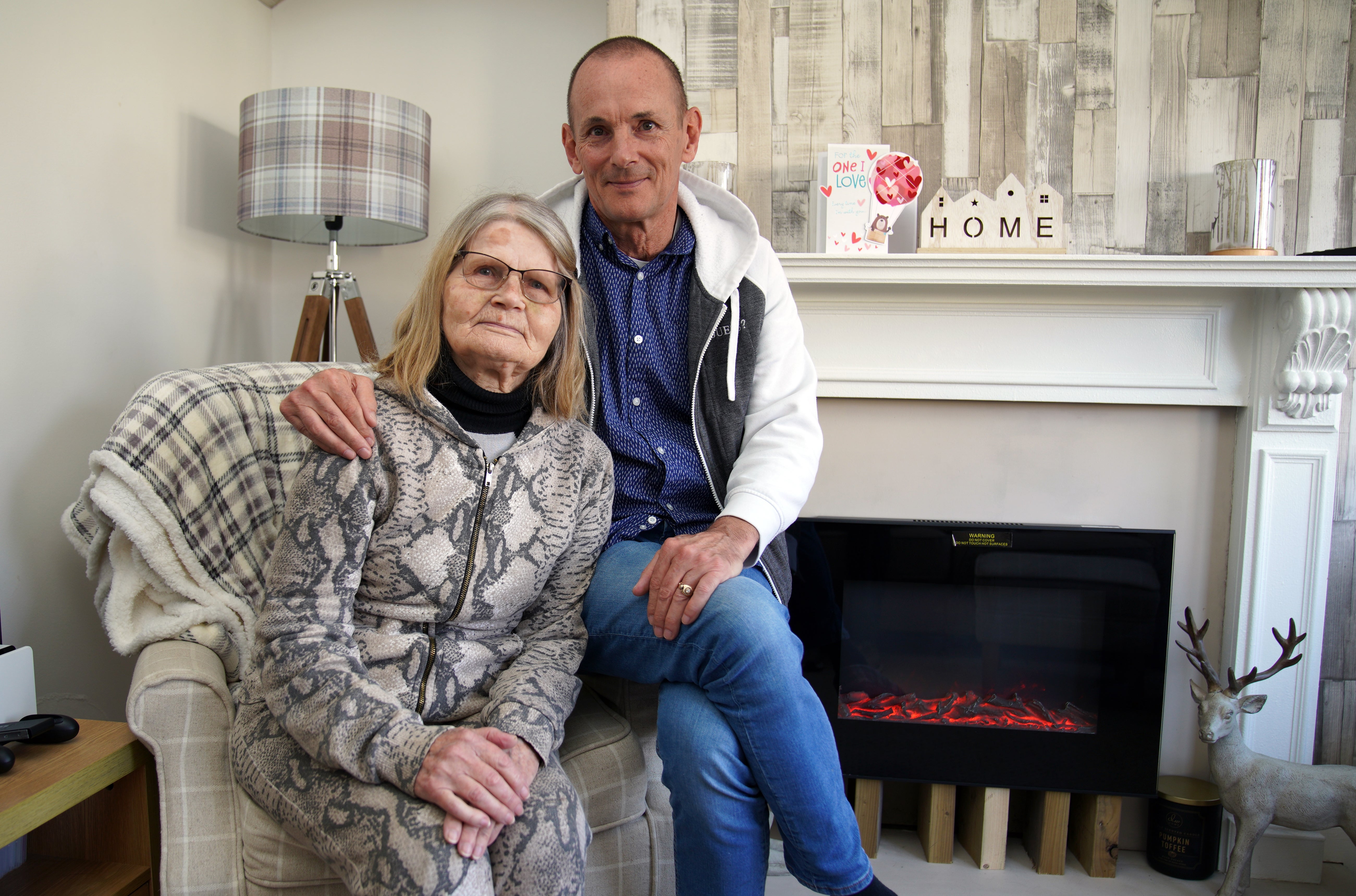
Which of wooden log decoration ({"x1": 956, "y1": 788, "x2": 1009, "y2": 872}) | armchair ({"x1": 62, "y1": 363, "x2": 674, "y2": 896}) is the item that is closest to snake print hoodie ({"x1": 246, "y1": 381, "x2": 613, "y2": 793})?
armchair ({"x1": 62, "y1": 363, "x2": 674, "y2": 896})

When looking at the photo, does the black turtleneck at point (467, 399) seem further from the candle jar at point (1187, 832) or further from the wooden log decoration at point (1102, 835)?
the candle jar at point (1187, 832)

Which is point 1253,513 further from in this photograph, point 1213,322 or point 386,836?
point 386,836

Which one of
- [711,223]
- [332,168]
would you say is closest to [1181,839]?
[711,223]

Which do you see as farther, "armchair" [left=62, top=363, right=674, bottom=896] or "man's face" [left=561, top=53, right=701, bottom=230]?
"man's face" [left=561, top=53, right=701, bottom=230]

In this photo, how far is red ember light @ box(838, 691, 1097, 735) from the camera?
72.0 inches

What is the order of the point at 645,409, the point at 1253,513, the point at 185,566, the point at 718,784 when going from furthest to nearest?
the point at 1253,513 → the point at 645,409 → the point at 185,566 → the point at 718,784

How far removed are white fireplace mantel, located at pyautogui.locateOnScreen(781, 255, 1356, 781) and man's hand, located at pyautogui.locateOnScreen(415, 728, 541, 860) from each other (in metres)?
1.24

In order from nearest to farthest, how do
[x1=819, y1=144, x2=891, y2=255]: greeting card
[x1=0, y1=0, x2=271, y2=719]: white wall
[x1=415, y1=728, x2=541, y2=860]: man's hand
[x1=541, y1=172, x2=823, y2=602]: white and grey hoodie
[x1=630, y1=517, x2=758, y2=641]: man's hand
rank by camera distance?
1. [x1=415, y1=728, x2=541, y2=860]: man's hand
2. [x1=630, y1=517, x2=758, y2=641]: man's hand
3. [x1=541, y1=172, x2=823, y2=602]: white and grey hoodie
4. [x1=0, y1=0, x2=271, y2=719]: white wall
5. [x1=819, y1=144, x2=891, y2=255]: greeting card

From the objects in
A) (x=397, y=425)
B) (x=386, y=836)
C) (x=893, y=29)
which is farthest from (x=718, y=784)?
(x=893, y=29)

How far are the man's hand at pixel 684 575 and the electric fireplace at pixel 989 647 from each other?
0.66 m

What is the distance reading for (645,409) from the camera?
→ 1441 millimetres

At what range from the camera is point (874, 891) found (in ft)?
3.50

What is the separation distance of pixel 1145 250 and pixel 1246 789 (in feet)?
3.81

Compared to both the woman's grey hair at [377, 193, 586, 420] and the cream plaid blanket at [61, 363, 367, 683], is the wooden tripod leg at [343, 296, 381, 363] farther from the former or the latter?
the woman's grey hair at [377, 193, 586, 420]
